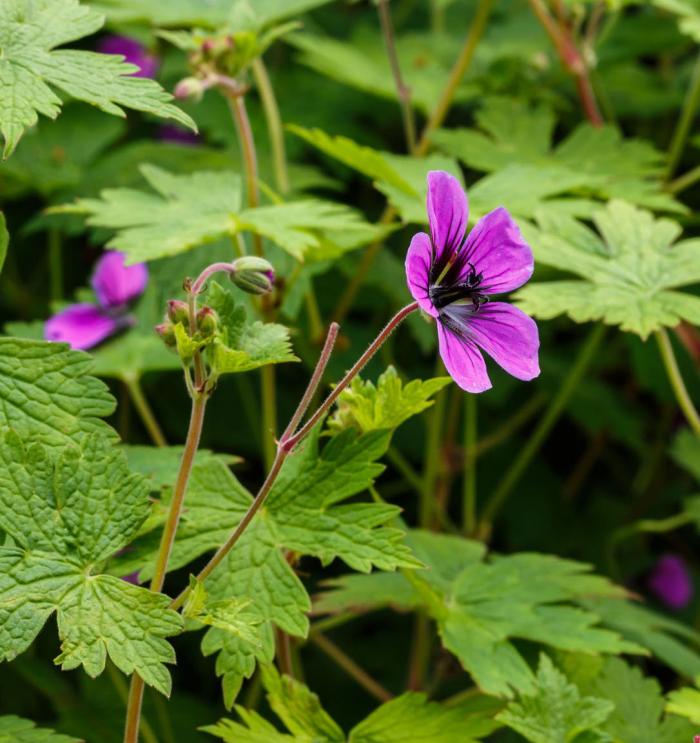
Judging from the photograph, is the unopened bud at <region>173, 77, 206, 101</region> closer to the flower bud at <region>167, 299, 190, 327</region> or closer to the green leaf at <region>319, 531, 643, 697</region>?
the flower bud at <region>167, 299, 190, 327</region>

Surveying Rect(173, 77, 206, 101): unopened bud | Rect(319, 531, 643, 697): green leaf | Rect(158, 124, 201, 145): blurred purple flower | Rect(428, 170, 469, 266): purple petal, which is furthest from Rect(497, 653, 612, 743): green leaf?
Rect(158, 124, 201, 145): blurred purple flower

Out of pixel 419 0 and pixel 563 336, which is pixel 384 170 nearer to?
pixel 563 336

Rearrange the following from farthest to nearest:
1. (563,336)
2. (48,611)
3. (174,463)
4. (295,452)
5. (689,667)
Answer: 1. (563,336)
2. (689,667)
3. (174,463)
4. (295,452)
5. (48,611)

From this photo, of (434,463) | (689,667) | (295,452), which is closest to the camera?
(295,452)

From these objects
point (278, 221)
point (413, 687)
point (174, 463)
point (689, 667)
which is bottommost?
point (413, 687)

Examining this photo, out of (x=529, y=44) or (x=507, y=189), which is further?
(x=529, y=44)

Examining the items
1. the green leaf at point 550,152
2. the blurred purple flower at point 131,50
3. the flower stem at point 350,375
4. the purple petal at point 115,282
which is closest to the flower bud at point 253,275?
the flower stem at point 350,375

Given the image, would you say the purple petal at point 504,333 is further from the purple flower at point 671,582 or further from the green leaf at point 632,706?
the purple flower at point 671,582

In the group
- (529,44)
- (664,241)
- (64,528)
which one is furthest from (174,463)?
(529,44)
